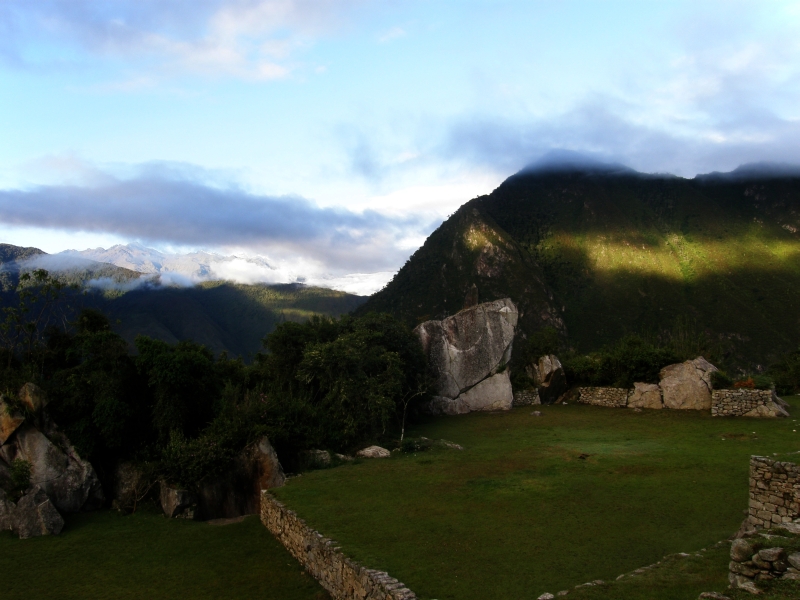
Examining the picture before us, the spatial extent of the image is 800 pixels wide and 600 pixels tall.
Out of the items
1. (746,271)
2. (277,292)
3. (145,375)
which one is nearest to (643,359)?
(145,375)

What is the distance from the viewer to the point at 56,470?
17047mm

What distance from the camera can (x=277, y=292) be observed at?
14412 centimetres

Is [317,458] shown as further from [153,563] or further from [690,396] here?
[690,396]

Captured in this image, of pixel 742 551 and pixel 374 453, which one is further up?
pixel 742 551

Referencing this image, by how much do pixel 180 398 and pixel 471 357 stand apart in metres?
18.4

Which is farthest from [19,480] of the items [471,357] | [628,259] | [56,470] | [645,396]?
[628,259]

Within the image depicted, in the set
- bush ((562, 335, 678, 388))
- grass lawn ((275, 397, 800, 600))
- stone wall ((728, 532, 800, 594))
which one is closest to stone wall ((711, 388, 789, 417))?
grass lawn ((275, 397, 800, 600))

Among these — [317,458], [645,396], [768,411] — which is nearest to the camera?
[317,458]

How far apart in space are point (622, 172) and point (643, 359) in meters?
143

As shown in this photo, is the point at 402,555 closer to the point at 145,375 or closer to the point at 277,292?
the point at 145,375

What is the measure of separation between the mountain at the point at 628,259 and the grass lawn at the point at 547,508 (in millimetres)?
59145

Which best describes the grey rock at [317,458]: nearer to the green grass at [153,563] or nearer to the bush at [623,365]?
the green grass at [153,563]

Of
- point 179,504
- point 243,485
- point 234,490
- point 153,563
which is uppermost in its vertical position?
point 243,485

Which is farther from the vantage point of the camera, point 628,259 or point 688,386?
point 628,259
